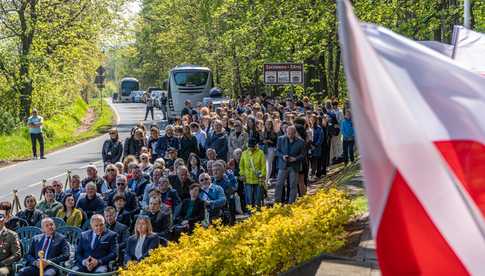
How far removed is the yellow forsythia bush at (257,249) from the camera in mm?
9242

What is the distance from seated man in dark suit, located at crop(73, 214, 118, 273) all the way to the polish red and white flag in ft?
26.8

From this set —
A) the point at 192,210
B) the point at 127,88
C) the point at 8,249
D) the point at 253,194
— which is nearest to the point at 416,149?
the point at 8,249

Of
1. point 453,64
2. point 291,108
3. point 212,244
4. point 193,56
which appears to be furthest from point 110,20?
point 453,64

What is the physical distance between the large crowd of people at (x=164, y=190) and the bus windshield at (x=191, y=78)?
29.7 meters

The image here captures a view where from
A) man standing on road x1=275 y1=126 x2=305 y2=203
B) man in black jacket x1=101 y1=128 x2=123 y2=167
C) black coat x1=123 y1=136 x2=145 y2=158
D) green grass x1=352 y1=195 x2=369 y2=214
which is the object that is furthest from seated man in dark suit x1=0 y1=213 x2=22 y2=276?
man in black jacket x1=101 y1=128 x2=123 y2=167

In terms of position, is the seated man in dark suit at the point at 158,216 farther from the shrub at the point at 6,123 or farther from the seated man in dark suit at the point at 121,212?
the shrub at the point at 6,123

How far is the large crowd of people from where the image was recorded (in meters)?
11.4

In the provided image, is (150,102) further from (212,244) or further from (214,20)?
(212,244)

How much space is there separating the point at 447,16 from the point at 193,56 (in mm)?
46161

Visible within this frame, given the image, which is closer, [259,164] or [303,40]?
[259,164]

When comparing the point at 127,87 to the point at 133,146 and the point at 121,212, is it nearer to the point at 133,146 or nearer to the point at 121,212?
the point at 133,146

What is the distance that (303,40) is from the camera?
21.6 m

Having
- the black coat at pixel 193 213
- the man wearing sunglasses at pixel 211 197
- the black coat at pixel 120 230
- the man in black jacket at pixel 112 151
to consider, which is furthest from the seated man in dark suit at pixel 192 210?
the man in black jacket at pixel 112 151

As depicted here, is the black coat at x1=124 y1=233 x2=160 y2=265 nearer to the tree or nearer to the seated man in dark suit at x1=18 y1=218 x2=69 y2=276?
the seated man in dark suit at x1=18 y1=218 x2=69 y2=276
